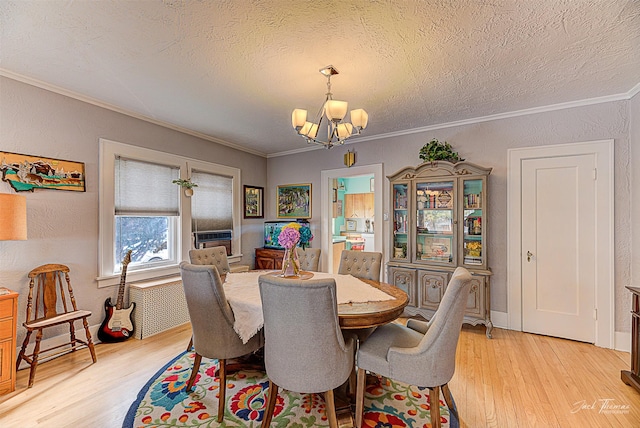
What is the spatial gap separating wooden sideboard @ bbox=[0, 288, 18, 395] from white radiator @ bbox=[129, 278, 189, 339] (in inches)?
42.4

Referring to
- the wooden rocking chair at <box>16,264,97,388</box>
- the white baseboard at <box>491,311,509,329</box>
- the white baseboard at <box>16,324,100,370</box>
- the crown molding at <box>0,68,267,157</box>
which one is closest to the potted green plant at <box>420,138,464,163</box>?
the white baseboard at <box>491,311,509,329</box>

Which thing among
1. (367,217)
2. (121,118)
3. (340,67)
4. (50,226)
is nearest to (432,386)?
(340,67)

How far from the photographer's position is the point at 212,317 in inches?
76.2

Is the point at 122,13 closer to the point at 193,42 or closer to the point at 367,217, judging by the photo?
the point at 193,42

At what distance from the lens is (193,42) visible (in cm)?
201

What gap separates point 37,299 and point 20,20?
2.30 metres

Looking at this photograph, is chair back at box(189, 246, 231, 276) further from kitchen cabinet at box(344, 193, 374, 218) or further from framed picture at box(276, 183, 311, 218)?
kitchen cabinet at box(344, 193, 374, 218)

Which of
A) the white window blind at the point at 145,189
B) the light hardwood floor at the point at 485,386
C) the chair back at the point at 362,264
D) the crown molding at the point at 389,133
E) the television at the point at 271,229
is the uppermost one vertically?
the crown molding at the point at 389,133

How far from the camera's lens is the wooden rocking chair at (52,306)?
8.18ft

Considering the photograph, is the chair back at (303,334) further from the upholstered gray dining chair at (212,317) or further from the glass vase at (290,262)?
the glass vase at (290,262)

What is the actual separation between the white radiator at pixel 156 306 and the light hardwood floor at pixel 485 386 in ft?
0.63

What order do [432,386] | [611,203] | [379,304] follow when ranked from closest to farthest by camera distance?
[432,386], [379,304], [611,203]

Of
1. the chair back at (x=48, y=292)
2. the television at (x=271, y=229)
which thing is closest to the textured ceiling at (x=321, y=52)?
the chair back at (x=48, y=292)

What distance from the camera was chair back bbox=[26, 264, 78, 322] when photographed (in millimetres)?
2578
